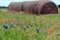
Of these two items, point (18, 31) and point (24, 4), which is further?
point (24, 4)

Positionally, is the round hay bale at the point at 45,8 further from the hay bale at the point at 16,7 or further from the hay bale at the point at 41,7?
the hay bale at the point at 16,7

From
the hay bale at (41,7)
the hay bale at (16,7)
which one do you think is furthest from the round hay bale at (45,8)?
the hay bale at (16,7)

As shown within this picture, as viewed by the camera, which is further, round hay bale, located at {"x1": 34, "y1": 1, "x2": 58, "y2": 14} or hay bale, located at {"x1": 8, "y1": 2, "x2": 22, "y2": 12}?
hay bale, located at {"x1": 8, "y1": 2, "x2": 22, "y2": 12}

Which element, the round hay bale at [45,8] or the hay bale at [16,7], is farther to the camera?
the hay bale at [16,7]

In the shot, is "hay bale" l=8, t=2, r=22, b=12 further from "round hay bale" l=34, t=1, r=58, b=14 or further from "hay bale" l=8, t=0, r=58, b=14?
"round hay bale" l=34, t=1, r=58, b=14

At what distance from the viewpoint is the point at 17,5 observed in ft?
66.0

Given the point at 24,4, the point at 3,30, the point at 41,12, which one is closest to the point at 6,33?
the point at 3,30

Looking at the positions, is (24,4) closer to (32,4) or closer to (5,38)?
(32,4)

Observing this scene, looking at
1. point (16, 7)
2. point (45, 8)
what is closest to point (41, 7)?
point (45, 8)

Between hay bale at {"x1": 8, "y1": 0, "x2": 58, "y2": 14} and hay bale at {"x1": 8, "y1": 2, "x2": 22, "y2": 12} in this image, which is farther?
hay bale at {"x1": 8, "y1": 2, "x2": 22, "y2": 12}

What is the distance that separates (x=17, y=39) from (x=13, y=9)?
17168 millimetres

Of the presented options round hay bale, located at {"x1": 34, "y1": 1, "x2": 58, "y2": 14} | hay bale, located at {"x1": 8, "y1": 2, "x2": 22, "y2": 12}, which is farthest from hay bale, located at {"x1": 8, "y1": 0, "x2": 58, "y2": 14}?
hay bale, located at {"x1": 8, "y1": 2, "x2": 22, "y2": 12}

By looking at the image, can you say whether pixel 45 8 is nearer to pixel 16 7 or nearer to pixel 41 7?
pixel 41 7

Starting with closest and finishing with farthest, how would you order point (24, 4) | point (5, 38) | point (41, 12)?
point (5, 38)
point (41, 12)
point (24, 4)
